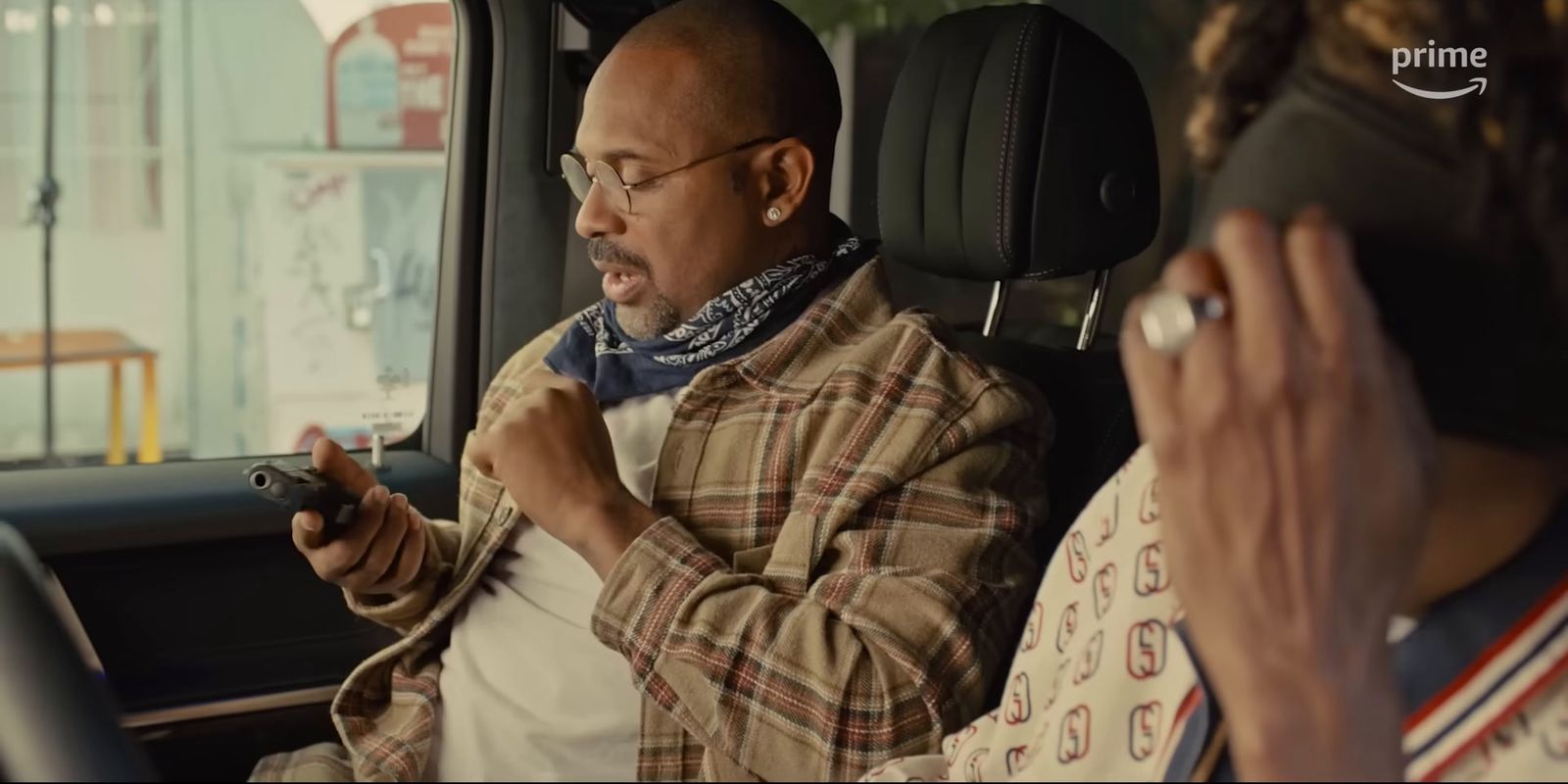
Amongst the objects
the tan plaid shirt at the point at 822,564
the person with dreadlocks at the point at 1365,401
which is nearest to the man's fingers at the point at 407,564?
the tan plaid shirt at the point at 822,564

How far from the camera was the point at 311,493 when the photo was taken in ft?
5.24

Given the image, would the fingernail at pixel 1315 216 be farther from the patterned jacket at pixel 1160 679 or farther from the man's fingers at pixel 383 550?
the man's fingers at pixel 383 550

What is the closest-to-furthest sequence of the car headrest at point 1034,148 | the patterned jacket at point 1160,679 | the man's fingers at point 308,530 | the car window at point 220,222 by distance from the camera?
the patterned jacket at point 1160,679 → the car headrest at point 1034,148 → the man's fingers at point 308,530 → the car window at point 220,222

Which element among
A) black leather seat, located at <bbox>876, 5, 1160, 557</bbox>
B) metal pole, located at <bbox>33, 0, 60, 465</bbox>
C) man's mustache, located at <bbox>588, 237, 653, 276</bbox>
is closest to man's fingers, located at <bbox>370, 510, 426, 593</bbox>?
man's mustache, located at <bbox>588, 237, 653, 276</bbox>

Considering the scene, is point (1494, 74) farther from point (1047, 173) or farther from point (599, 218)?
point (599, 218)

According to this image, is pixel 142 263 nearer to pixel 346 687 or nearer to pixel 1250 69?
pixel 346 687

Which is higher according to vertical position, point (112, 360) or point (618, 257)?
point (618, 257)

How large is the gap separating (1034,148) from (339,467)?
75cm

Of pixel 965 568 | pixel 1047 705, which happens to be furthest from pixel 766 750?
pixel 1047 705

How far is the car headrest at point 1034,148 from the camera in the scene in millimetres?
1481

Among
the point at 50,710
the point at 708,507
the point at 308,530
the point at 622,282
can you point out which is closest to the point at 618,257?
the point at 622,282

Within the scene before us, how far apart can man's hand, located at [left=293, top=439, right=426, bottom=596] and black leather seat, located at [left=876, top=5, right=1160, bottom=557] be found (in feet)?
1.94

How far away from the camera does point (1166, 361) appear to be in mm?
657

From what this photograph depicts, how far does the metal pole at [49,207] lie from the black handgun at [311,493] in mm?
736
